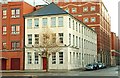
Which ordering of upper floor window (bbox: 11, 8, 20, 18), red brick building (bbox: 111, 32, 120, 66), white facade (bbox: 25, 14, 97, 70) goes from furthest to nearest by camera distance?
1. red brick building (bbox: 111, 32, 120, 66)
2. upper floor window (bbox: 11, 8, 20, 18)
3. white facade (bbox: 25, 14, 97, 70)

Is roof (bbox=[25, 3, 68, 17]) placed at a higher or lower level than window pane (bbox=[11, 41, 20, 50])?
higher

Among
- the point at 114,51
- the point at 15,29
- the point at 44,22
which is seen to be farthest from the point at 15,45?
the point at 114,51

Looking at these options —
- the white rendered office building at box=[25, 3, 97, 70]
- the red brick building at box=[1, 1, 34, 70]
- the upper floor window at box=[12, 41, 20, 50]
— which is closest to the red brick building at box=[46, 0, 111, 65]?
the white rendered office building at box=[25, 3, 97, 70]

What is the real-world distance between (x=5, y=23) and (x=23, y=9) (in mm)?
4568

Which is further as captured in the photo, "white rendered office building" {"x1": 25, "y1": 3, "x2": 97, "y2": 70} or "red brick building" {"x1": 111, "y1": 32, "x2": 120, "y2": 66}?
"red brick building" {"x1": 111, "y1": 32, "x2": 120, "y2": 66}

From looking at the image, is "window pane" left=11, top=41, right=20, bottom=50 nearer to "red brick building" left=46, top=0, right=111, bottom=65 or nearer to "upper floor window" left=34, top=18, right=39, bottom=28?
"upper floor window" left=34, top=18, right=39, bottom=28

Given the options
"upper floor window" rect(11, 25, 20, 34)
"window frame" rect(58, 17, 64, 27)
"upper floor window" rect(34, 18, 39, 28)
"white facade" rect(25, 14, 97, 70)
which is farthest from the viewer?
"upper floor window" rect(11, 25, 20, 34)

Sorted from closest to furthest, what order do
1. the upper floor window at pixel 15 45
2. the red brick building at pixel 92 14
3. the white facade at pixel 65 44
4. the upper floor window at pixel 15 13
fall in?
the white facade at pixel 65 44 < the upper floor window at pixel 15 45 < the upper floor window at pixel 15 13 < the red brick building at pixel 92 14

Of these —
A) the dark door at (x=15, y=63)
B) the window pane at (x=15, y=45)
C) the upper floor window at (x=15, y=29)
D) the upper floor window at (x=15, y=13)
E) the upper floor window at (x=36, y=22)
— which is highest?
the upper floor window at (x=15, y=13)

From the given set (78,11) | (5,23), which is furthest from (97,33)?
(5,23)

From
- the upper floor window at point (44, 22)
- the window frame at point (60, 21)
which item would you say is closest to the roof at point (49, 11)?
the upper floor window at point (44, 22)

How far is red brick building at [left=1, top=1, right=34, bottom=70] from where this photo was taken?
54.5 m

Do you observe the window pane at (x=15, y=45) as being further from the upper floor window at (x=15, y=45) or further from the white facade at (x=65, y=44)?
the white facade at (x=65, y=44)

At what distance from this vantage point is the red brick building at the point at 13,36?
54.5 meters
